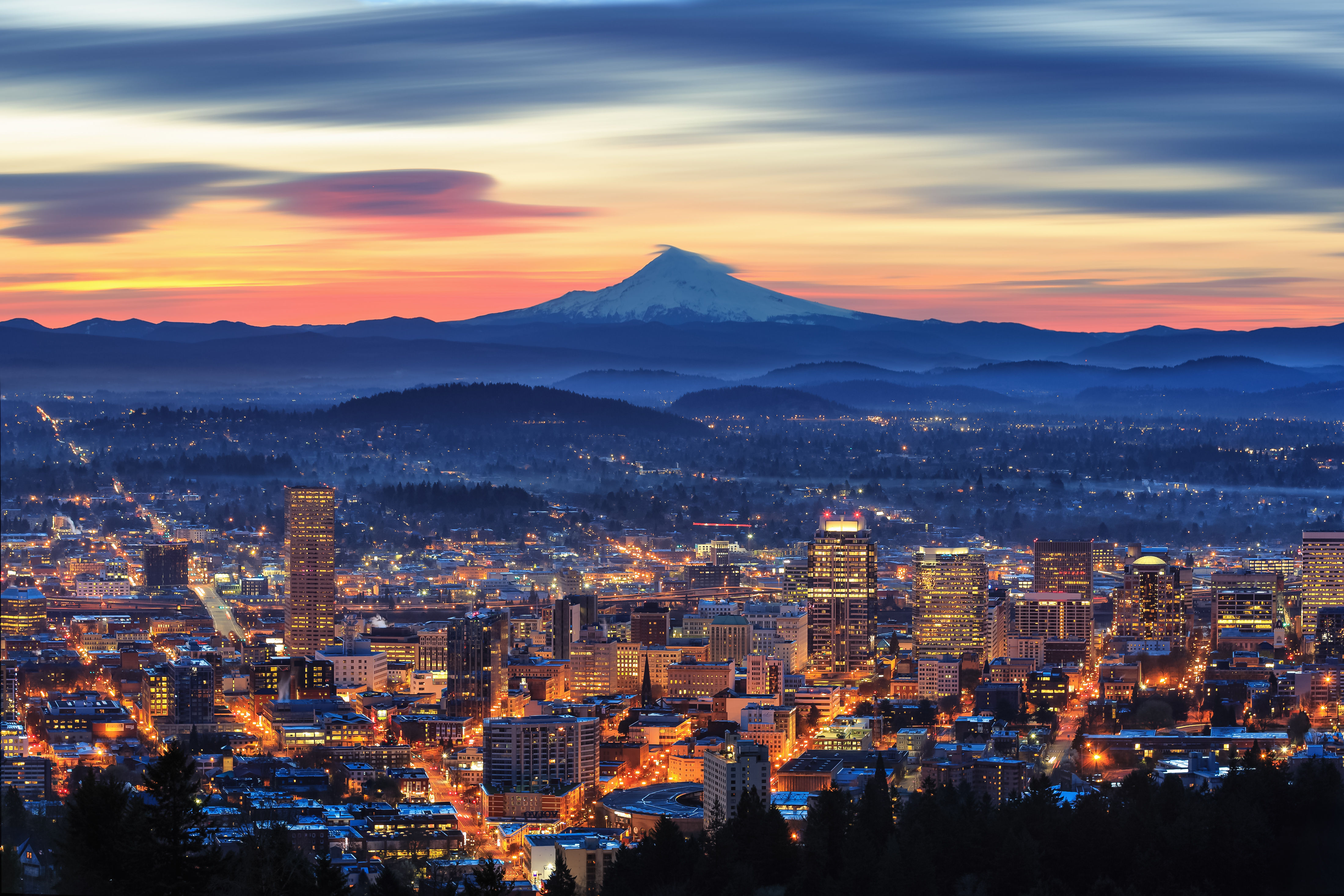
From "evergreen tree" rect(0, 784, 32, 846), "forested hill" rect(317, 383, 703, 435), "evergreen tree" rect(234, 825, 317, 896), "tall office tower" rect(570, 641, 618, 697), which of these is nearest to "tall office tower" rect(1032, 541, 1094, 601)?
"tall office tower" rect(570, 641, 618, 697)

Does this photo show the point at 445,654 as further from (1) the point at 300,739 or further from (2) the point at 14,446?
(2) the point at 14,446

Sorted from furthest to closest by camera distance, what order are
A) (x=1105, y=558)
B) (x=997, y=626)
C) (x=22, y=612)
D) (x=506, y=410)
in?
(x=506, y=410) < (x=1105, y=558) < (x=997, y=626) < (x=22, y=612)

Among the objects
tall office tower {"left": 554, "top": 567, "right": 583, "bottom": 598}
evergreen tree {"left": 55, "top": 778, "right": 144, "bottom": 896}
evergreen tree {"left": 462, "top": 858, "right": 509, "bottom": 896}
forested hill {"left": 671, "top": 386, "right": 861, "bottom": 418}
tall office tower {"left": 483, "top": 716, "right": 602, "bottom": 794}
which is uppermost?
forested hill {"left": 671, "top": 386, "right": 861, "bottom": 418}

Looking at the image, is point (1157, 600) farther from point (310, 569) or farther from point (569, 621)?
point (310, 569)

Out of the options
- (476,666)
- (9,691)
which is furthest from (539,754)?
(476,666)

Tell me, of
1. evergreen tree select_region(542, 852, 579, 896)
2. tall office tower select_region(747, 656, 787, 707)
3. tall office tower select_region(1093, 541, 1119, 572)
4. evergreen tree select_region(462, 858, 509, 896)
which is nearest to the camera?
evergreen tree select_region(462, 858, 509, 896)

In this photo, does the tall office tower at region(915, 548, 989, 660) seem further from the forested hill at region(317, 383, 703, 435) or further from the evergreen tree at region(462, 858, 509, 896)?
the evergreen tree at region(462, 858, 509, 896)

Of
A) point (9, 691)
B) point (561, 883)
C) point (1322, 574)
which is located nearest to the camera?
point (561, 883)
